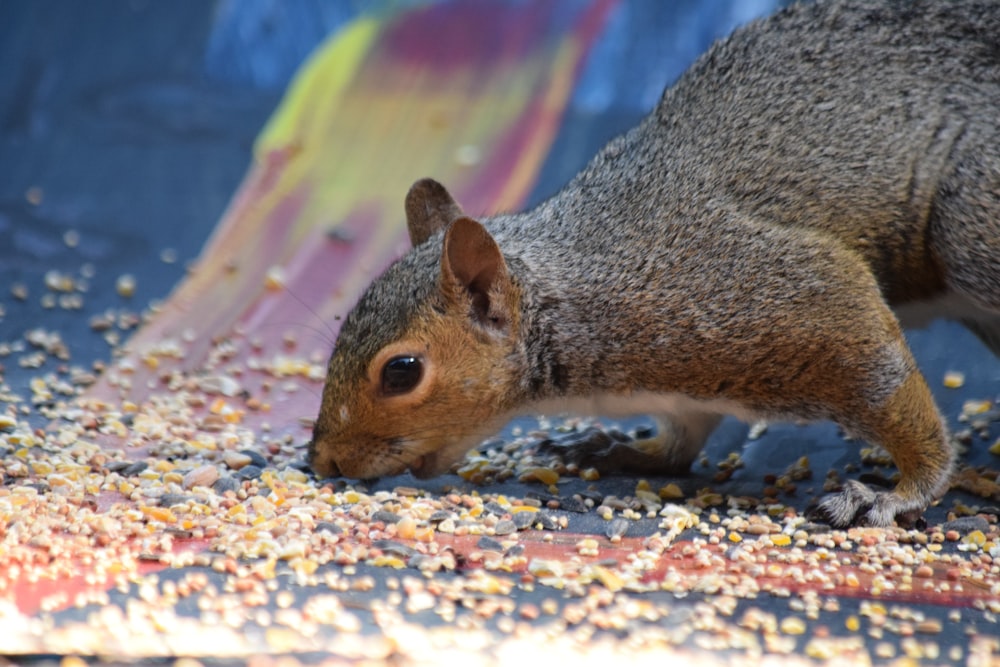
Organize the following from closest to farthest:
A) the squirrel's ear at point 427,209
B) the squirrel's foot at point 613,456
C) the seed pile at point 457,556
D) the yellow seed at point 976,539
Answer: the seed pile at point 457,556 → the yellow seed at point 976,539 → the squirrel's ear at point 427,209 → the squirrel's foot at point 613,456

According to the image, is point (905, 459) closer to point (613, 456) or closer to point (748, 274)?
point (748, 274)

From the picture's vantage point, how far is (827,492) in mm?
3350

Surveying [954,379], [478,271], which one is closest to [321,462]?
[478,271]

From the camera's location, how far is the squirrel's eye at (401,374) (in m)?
2.87

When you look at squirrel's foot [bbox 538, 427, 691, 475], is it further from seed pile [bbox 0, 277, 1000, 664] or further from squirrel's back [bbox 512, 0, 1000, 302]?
squirrel's back [bbox 512, 0, 1000, 302]

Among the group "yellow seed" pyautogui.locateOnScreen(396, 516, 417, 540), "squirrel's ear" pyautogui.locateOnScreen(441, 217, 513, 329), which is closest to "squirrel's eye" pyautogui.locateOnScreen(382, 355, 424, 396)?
"squirrel's ear" pyautogui.locateOnScreen(441, 217, 513, 329)

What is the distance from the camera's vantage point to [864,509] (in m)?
3.04

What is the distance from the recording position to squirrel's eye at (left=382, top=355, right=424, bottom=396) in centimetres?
287

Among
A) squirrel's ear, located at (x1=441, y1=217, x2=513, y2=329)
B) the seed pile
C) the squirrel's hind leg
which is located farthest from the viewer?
the squirrel's hind leg

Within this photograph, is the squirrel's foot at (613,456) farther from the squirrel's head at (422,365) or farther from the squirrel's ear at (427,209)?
the squirrel's ear at (427,209)

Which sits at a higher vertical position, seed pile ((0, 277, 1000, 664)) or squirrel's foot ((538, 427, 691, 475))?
squirrel's foot ((538, 427, 691, 475))

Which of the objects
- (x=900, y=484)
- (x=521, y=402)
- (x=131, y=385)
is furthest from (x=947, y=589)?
(x=131, y=385)

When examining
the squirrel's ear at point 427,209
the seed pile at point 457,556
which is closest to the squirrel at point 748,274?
the squirrel's ear at point 427,209

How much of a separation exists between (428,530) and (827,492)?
1.21m
